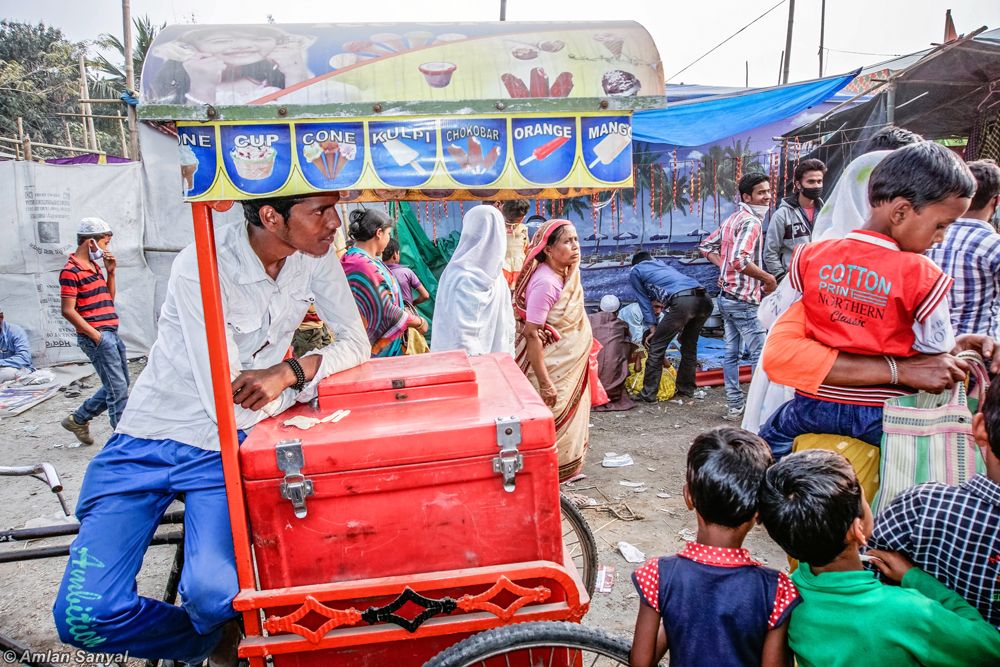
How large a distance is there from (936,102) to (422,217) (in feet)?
20.4

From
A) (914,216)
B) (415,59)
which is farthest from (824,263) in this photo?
(415,59)

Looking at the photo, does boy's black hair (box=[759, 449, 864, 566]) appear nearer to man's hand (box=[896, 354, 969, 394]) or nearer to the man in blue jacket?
man's hand (box=[896, 354, 969, 394])

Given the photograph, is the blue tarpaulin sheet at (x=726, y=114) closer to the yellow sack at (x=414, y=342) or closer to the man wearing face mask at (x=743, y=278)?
the man wearing face mask at (x=743, y=278)

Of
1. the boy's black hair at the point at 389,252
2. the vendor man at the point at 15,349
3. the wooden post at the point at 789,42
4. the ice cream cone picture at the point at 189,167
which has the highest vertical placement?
the wooden post at the point at 789,42

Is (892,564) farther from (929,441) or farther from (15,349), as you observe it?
(15,349)

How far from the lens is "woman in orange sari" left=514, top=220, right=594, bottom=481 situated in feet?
13.8

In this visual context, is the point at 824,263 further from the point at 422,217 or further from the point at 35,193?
the point at 35,193

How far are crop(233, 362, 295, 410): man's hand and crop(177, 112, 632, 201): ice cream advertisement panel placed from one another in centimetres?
61

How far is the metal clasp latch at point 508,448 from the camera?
1806 millimetres

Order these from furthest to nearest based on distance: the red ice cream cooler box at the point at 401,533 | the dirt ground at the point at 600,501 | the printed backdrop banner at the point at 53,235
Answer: the printed backdrop banner at the point at 53,235
the dirt ground at the point at 600,501
the red ice cream cooler box at the point at 401,533

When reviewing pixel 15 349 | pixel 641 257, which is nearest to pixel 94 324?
pixel 15 349

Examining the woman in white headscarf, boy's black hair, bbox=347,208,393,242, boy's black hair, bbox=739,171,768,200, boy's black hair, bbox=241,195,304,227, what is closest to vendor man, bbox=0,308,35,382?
boy's black hair, bbox=347,208,393,242

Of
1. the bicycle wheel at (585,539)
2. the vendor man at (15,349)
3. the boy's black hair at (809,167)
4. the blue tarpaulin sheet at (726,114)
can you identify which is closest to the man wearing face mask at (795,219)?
the boy's black hair at (809,167)

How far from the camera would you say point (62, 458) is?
18.1 ft
